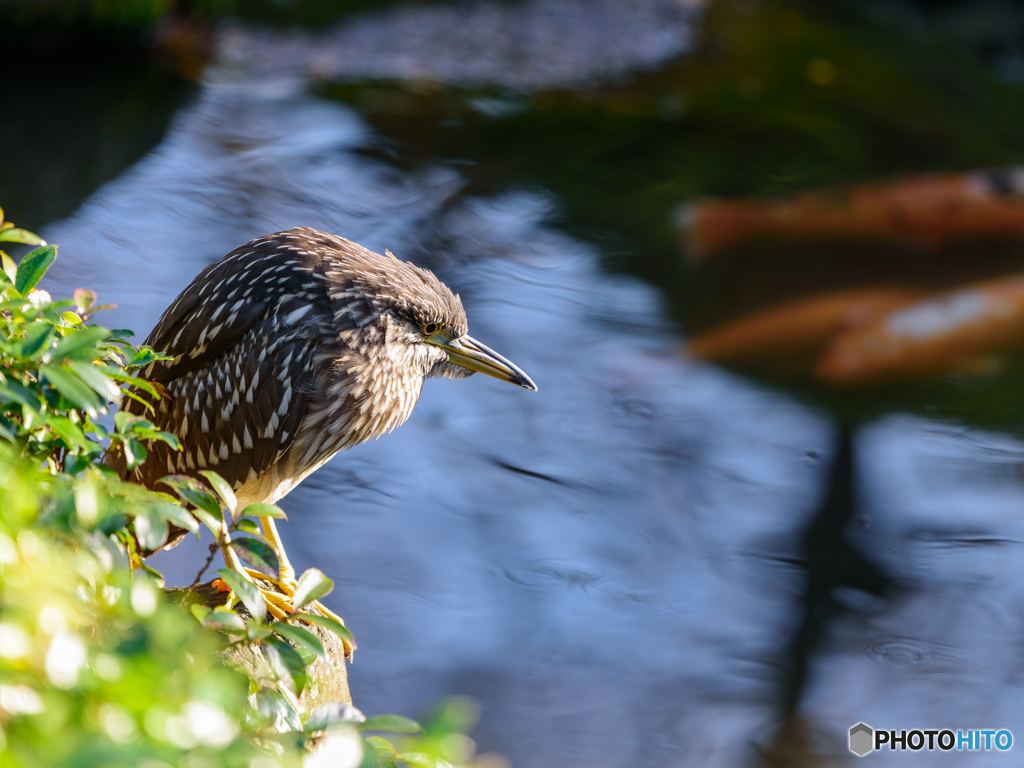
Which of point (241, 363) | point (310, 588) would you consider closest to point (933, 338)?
point (241, 363)

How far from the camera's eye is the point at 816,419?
5.02m

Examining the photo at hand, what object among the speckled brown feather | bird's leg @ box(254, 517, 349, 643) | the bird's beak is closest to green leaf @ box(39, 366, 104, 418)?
the speckled brown feather

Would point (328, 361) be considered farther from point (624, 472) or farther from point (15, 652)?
point (624, 472)

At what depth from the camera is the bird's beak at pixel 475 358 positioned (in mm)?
2918

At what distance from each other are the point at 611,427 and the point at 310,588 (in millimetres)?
3412

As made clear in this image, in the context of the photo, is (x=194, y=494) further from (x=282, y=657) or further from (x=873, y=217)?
(x=873, y=217)

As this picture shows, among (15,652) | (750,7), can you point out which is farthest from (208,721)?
(750,7)

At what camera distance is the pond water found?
12.0ft

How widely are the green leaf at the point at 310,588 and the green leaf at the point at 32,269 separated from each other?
725 millimetres

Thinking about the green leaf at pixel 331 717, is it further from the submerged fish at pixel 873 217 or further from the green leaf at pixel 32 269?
the submerged fish at pixel 873 217

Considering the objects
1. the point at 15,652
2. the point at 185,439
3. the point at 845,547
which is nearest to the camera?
the point at 15,652

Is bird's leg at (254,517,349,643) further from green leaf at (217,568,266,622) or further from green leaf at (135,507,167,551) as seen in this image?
green leaf at (135,507,167,551)

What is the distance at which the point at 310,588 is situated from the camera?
1.58m

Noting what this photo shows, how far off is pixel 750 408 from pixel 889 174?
3.26 m
